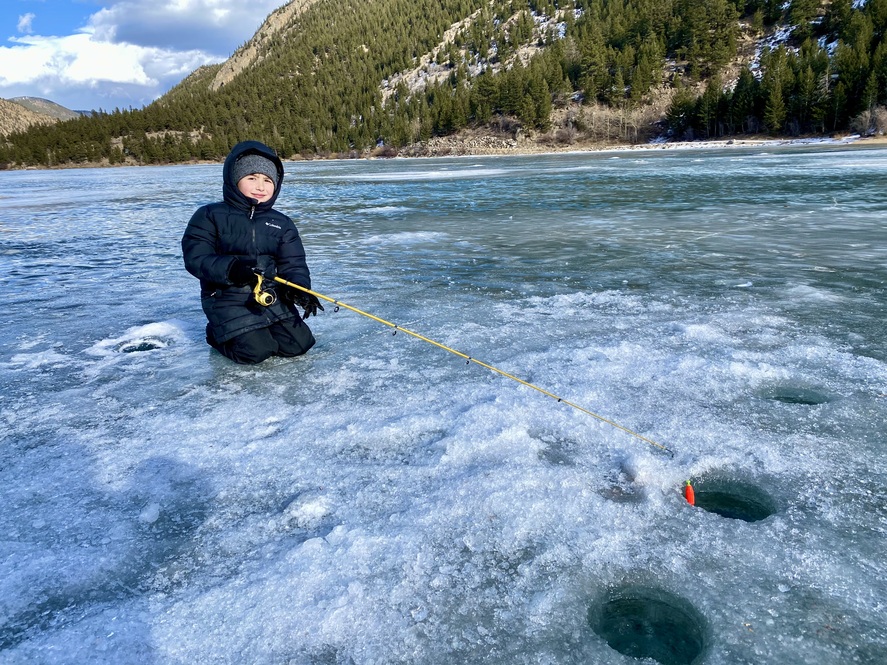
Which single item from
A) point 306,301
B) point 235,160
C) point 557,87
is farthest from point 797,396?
point 557,87

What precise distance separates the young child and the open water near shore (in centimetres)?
26

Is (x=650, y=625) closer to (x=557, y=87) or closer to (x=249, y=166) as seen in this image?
(x=249, y=166)

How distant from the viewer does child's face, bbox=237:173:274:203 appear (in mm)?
4918

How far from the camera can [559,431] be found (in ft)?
11.9

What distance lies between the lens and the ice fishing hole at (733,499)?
2.79m

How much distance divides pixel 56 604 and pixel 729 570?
2.81m

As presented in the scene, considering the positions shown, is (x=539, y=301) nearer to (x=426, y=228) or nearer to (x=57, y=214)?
(x=426, y=228)

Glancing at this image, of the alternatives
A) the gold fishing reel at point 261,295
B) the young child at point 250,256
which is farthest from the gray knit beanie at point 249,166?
the gold fishing reel at point 261,295

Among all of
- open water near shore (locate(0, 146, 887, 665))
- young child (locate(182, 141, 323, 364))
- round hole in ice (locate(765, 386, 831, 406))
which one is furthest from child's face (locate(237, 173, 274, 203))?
round hole in ice (locate(765, 386, 831, 406))

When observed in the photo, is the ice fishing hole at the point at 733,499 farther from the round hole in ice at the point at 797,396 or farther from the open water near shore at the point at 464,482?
the round hole in ice at the point at 797,396

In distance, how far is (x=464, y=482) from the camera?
306 centimetres

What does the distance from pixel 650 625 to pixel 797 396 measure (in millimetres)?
2569

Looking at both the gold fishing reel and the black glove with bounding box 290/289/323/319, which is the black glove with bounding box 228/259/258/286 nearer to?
the gold fishing reel

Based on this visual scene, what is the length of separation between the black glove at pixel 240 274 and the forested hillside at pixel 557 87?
8458 centimetres
